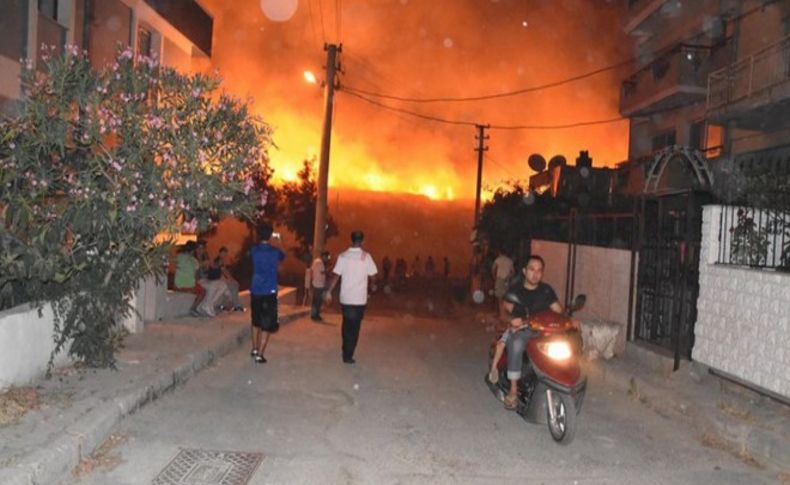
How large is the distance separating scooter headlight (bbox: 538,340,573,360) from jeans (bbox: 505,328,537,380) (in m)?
0.37

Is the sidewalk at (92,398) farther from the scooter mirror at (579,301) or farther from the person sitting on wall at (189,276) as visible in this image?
the scooter mirror at (579,301)

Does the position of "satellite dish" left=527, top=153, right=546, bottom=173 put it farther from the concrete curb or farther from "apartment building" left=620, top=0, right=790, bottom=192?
the concrete curb

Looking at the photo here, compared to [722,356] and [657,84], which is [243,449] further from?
[657,84]

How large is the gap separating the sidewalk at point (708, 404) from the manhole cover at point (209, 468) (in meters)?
4.02

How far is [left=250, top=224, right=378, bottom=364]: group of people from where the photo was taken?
9.66 metres

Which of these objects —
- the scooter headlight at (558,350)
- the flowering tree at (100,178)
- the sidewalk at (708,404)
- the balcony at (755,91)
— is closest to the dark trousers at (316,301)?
the sidewalk at (708,404)

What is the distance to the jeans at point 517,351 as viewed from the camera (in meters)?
6.93

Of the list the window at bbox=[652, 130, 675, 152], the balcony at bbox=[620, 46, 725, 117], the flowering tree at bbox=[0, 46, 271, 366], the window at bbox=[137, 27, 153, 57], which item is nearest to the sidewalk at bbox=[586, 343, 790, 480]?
the flowering tree at bbox=[0, 46, 271, 366]

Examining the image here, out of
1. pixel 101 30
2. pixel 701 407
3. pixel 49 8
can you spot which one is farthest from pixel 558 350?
pixel 101 30

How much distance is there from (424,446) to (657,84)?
61.2 ft

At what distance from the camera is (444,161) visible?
44.5 metres

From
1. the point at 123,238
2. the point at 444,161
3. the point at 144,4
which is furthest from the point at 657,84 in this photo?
the point at 444,161

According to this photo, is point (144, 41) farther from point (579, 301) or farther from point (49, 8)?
point (579, 301)

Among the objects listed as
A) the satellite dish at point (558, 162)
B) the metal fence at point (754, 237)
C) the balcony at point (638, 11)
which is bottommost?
the metal fence at point (754, 237)
